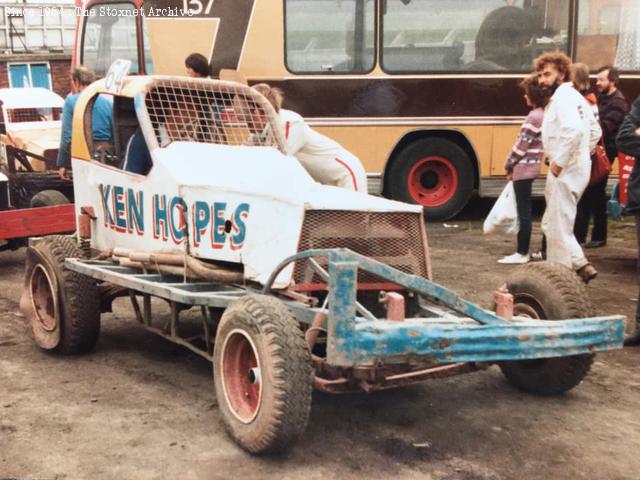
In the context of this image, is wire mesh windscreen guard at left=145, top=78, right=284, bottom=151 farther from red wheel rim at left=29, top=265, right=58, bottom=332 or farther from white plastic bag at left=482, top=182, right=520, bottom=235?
white plastic bag at left=482, top=182, right=520, bottom=235

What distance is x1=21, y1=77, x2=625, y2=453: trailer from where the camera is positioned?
3836 mm

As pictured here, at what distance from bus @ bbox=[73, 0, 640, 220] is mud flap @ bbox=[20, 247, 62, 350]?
586cm

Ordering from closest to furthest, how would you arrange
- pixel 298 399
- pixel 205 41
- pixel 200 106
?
pixel 298 399 < pixel 200 106 < pixel 205 41

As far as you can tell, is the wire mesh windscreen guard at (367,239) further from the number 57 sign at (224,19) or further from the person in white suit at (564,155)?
the number 57 sign at (224,19)

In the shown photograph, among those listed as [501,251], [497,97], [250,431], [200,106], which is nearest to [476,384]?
[250,431]

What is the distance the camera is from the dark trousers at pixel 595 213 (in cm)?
895

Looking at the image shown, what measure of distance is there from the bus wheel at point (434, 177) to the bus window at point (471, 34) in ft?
3.33

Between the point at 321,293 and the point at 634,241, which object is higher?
the point at 321,293

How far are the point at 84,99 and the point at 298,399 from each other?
3003 mm

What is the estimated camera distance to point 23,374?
5340 millimetres

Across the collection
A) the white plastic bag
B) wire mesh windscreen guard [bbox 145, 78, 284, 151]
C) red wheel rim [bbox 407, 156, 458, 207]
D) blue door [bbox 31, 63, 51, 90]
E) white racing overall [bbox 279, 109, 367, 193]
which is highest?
wire mesh windscreen guard [bbox 145, 78, 284, 151]

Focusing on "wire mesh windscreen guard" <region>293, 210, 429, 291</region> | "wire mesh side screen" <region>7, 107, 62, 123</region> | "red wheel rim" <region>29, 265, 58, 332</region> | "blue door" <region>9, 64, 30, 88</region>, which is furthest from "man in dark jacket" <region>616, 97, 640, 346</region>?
"blue door" <region>9, 64, 30, 88</region>

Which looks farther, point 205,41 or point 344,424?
point 205,41

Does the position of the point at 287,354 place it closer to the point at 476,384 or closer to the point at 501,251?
the point at 476,384
